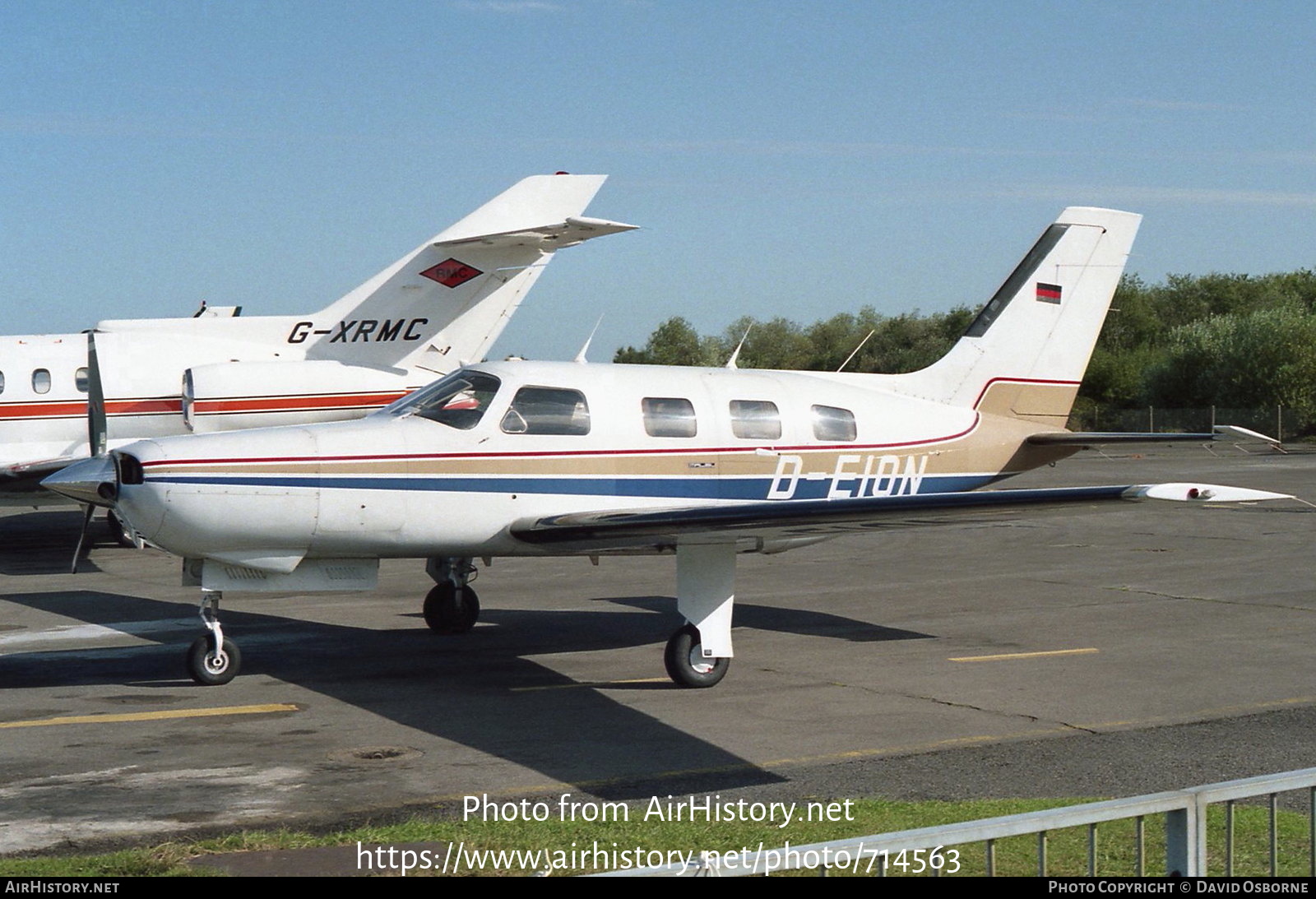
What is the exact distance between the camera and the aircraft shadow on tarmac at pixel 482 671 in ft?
27.0

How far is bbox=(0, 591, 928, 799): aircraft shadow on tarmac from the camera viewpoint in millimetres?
8234

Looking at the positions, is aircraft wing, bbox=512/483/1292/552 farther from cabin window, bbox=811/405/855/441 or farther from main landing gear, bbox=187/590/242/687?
main landing gear, bbox=187/590/242/687

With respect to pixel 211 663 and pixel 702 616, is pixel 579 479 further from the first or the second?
pixel 211 663

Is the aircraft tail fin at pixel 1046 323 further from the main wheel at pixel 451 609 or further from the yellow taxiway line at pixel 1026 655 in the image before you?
the main wheel at pixel 451 609

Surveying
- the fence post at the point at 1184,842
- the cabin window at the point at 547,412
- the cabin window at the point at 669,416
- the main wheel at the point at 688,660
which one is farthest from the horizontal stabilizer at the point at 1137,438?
the fence post at the point at 1184,842

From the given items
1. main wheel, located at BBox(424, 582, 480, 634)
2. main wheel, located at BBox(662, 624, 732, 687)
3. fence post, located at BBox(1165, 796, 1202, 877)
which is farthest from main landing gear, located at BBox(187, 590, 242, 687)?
fence post, located at BBox(1165, 796, 1202, 877)

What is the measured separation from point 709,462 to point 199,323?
14114 mm

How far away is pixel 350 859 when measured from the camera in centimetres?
607

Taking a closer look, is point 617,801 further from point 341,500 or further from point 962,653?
point 962,653

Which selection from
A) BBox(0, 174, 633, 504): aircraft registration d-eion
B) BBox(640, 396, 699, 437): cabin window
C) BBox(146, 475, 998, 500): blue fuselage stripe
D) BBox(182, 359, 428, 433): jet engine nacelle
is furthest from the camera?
BBox(0, 174, 633, 504): aircraft registration d-eion

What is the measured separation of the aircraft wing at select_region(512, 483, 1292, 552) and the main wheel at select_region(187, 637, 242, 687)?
2464 mm

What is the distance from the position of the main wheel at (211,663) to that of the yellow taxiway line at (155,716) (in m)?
0.80
